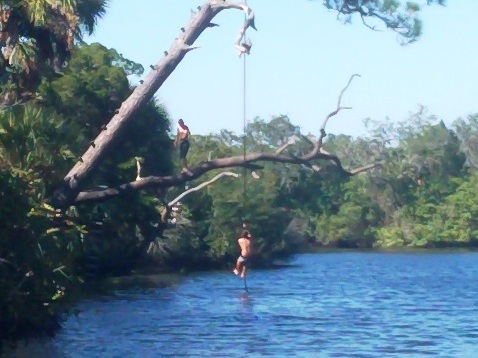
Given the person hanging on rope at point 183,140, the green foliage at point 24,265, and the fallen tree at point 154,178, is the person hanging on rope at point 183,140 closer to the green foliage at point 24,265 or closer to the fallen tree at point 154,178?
the fallen tree at point 154,178

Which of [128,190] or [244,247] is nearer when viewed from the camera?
[128,190]

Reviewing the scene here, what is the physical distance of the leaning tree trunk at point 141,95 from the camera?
26.3 m

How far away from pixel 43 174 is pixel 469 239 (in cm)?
→ 8839

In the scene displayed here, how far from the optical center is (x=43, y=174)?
24.9m

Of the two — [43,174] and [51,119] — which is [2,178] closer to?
[43,174]

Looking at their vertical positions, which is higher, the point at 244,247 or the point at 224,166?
the point at 224,166

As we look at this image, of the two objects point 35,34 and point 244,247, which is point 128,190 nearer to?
point 35,34

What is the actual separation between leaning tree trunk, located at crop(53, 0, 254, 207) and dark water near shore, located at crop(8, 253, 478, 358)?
106 inches

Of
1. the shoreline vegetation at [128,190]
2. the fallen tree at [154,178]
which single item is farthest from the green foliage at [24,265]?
the fallen tree at [154,178]

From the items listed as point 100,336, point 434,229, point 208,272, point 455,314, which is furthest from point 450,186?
point 100,336

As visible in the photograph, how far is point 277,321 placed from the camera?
28.4 metres

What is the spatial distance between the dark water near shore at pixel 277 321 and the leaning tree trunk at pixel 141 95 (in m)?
2.70

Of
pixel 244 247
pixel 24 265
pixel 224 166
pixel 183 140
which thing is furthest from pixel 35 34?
pixel 244 247

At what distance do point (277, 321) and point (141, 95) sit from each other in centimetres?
579
